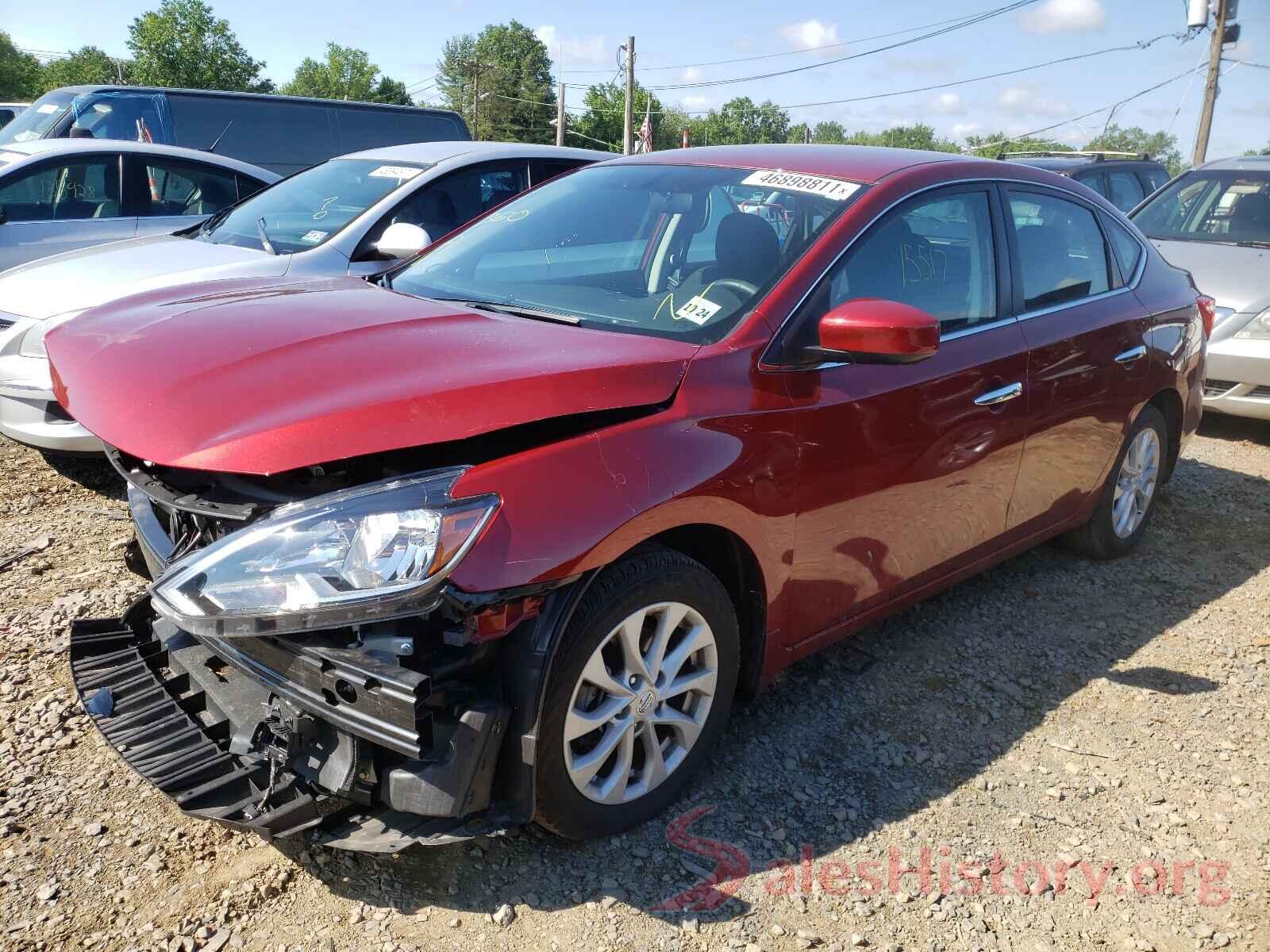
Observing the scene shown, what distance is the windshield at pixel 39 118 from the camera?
10094 mm

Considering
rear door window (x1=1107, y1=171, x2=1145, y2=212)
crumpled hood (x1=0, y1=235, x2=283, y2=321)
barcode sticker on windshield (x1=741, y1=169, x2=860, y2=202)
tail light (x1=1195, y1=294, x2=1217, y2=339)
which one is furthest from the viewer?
rear door window (x1=1107, y1=171, x2=1145, y2=212)

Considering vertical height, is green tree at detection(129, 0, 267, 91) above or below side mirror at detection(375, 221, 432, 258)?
above

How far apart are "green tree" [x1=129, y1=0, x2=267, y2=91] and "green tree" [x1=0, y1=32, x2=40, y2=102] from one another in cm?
686

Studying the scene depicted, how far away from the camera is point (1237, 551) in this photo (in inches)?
199

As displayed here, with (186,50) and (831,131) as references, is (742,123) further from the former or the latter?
(186,50)

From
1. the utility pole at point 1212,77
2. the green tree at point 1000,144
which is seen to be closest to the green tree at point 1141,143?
the green tree at point 1000,144

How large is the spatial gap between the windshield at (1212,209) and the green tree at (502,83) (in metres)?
69.7

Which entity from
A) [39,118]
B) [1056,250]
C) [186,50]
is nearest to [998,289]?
[1056,250]

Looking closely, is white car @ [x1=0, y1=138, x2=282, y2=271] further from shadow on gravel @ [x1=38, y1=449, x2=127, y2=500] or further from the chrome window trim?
the chrome window trim

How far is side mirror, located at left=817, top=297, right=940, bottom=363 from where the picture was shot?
2617mm

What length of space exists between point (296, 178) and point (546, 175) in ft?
5.14

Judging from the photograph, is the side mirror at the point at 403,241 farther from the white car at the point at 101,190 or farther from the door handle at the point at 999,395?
the white car at the point at 101,190

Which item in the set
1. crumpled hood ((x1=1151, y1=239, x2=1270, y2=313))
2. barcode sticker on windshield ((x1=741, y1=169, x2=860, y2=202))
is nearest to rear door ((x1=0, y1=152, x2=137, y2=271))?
barcode sticker on windshield ((x1=741, y1=169, x2=860, y2=202))

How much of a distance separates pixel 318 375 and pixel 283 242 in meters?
3.70
